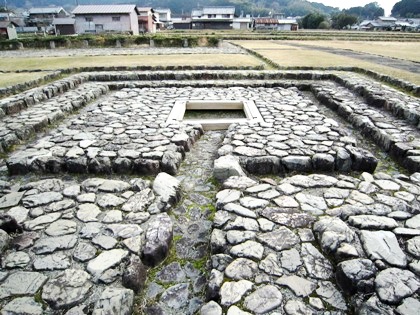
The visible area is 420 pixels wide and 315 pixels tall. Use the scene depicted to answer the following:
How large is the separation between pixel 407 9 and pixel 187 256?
13785 cm

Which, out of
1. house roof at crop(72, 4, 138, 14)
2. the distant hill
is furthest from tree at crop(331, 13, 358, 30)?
house roof at crop(72, 4, 138, 14)

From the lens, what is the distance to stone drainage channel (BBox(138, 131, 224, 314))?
233cm

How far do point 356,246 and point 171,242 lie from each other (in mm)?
1701

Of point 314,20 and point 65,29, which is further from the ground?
point 314,20

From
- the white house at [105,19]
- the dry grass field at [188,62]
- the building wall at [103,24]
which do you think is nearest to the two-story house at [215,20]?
the white house at [105,19]

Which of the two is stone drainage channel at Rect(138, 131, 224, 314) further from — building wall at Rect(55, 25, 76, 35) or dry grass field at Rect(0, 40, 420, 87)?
building wall at Rect(55, 25, 76, 35)

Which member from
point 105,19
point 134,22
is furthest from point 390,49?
point 105,19

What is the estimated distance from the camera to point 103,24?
41844 millimetres

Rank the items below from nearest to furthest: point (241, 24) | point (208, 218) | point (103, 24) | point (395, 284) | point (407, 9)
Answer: point (395, 284) → point (208, 218) → point (103, 24) → point (241, 24) → point (407, 9)

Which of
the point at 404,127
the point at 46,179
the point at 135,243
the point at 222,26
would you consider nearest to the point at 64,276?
the point at 135,243

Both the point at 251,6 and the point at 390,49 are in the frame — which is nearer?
the point at 390,49

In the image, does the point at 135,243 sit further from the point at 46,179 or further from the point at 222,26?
the point at 222,26

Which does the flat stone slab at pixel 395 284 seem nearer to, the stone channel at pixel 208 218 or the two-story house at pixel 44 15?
the stone channel at pixel 208 218

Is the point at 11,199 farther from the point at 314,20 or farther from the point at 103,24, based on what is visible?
the point at 314,20
